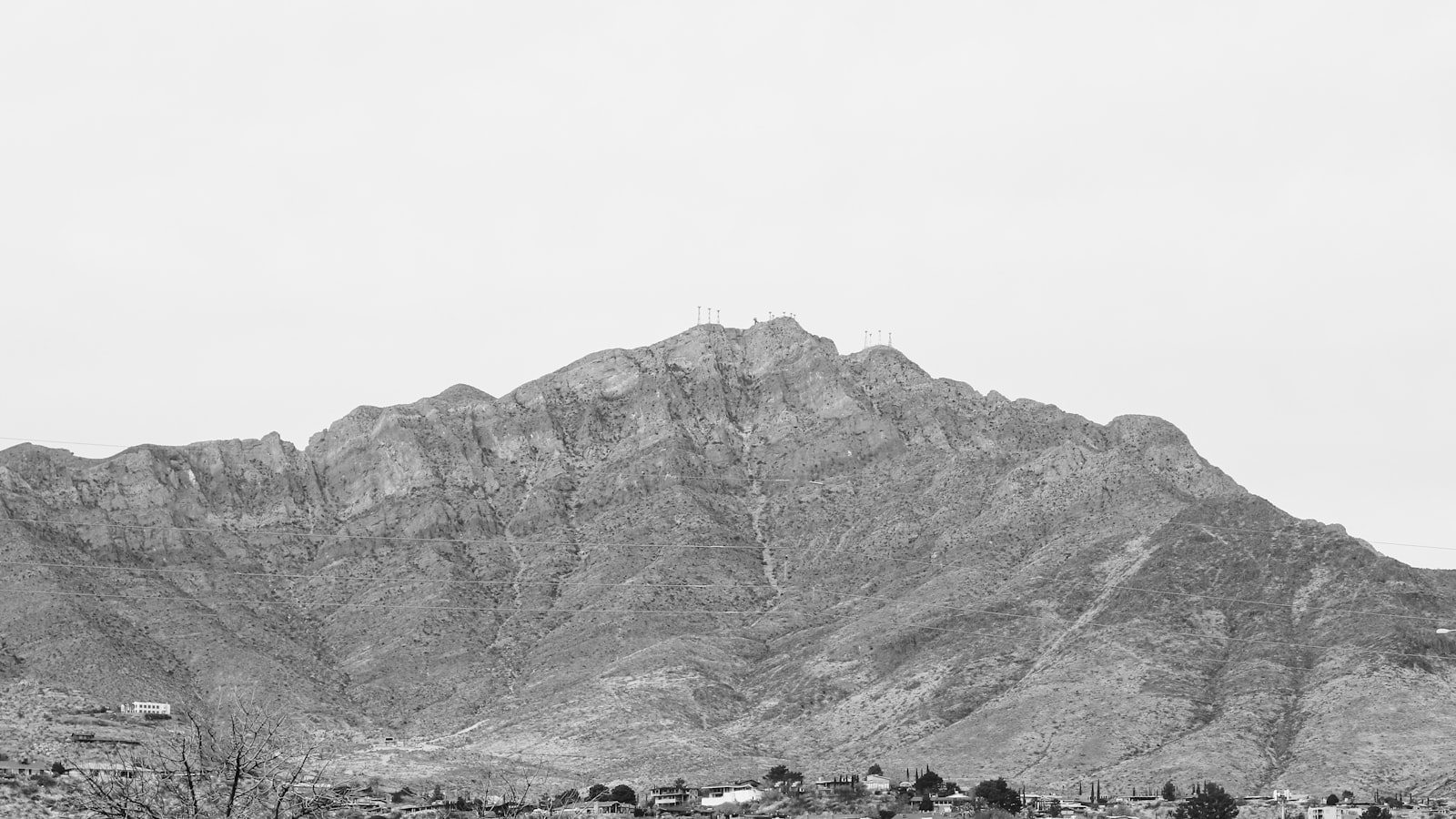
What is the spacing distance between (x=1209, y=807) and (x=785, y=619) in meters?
71.3

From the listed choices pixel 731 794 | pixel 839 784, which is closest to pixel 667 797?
pixel 731 794

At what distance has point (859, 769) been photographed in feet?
438

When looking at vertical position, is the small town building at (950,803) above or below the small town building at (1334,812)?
above

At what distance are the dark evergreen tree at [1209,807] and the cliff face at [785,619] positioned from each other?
15221 mm

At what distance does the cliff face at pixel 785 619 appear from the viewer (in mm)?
135500

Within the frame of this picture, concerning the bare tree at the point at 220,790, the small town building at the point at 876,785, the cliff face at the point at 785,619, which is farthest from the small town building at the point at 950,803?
the bare tree at the point at 220,790

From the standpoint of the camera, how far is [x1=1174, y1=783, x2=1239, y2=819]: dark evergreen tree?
4094 inches

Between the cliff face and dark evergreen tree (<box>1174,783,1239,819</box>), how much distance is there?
1522 centimetres

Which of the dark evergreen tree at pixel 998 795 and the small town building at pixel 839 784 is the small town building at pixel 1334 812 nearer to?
the dark evergreen tree at pixel 998 795

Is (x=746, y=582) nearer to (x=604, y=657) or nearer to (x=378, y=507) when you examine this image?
(x=604, y=657)

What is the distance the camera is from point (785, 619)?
17350 cm

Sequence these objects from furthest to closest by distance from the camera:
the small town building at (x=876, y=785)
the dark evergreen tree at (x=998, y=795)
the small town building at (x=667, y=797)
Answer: the small town building at (x=876, y=785)
the small town building at (x=667, y=797)
the dark evergreen tree at (x=998, y=795)

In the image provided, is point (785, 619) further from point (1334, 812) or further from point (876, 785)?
point (1334, 812)

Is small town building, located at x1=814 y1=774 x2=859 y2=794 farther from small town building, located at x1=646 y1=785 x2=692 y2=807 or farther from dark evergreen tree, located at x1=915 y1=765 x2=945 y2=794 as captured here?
small town building, located at x1=646 y1=785 x2=692 y2=807
